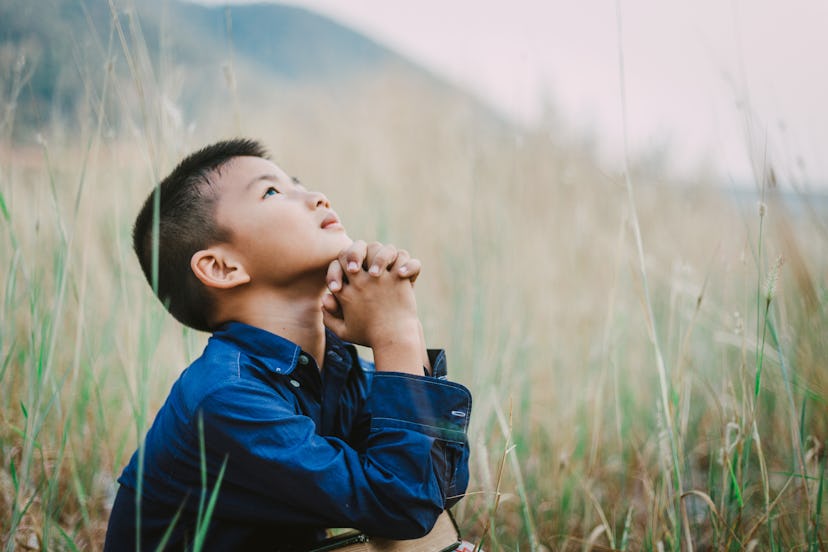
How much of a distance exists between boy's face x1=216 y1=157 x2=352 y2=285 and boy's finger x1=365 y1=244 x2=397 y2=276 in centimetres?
11

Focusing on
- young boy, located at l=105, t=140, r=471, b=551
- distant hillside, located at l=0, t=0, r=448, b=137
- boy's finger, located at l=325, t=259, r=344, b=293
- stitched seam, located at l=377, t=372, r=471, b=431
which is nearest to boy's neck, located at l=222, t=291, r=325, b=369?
young boy, located at l=105, t=140, r=471, b=551

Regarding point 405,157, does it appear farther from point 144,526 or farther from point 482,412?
point 144,526

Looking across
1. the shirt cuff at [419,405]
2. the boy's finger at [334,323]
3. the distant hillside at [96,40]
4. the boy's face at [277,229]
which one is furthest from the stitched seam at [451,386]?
the distant hillside at [96,40]

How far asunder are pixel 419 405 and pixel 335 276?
269 mm

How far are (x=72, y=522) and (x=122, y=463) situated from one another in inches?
11.9

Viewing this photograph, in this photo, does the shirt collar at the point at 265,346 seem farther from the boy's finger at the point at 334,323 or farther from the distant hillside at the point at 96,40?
the distant hillside at the point at 96,40

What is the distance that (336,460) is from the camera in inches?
38.8

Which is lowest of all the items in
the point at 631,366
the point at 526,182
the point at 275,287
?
the point at 631,366

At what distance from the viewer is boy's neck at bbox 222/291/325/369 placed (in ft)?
3.98

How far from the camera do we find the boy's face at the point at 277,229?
119 centimetres

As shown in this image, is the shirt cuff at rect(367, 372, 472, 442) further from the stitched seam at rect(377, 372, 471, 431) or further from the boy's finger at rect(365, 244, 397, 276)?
the boy's finger at rect(365, 244, 397, 276)

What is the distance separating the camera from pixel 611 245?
161 inches

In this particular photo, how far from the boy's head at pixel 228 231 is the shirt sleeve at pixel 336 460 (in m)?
0.26

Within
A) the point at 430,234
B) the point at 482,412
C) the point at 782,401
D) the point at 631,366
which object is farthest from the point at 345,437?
the point at 430,234
